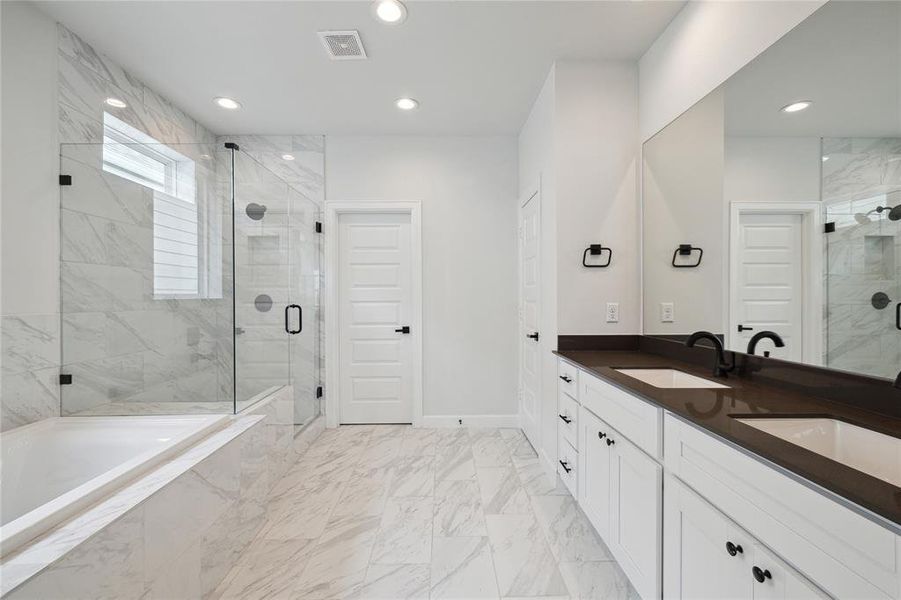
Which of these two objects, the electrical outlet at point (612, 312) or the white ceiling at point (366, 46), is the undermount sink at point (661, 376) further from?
the white ceiling at point (366, 46)

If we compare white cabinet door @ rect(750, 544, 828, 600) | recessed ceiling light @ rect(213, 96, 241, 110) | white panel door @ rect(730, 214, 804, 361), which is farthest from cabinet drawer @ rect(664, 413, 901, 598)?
recessed ceiling light @ rect(213, 96, 241, 110)

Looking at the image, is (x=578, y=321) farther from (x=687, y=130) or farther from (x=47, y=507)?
(x=47, y=507)

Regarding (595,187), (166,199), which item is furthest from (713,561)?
(166,199)

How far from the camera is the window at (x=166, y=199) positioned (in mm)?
2373

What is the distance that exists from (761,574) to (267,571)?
6.11 ft

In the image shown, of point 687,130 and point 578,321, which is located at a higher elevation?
point 687,130

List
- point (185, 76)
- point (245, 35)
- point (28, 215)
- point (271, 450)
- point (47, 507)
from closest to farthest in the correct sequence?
point (47, 507) → point (28, 215) → point (245, 35) → point (271, 450) → point (185, 76)

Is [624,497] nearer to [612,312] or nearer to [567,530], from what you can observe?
[567,530]

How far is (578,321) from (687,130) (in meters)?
1.20

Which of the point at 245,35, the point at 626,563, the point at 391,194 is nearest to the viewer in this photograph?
the point at 626,563

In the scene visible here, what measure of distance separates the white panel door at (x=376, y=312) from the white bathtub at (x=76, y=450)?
5.16 ft

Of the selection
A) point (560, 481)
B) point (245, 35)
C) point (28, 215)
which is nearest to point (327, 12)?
point (245, 35)

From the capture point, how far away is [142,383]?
2.30 meters

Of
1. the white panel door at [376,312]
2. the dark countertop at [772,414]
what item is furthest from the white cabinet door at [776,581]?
the white panel door at [376,312]
